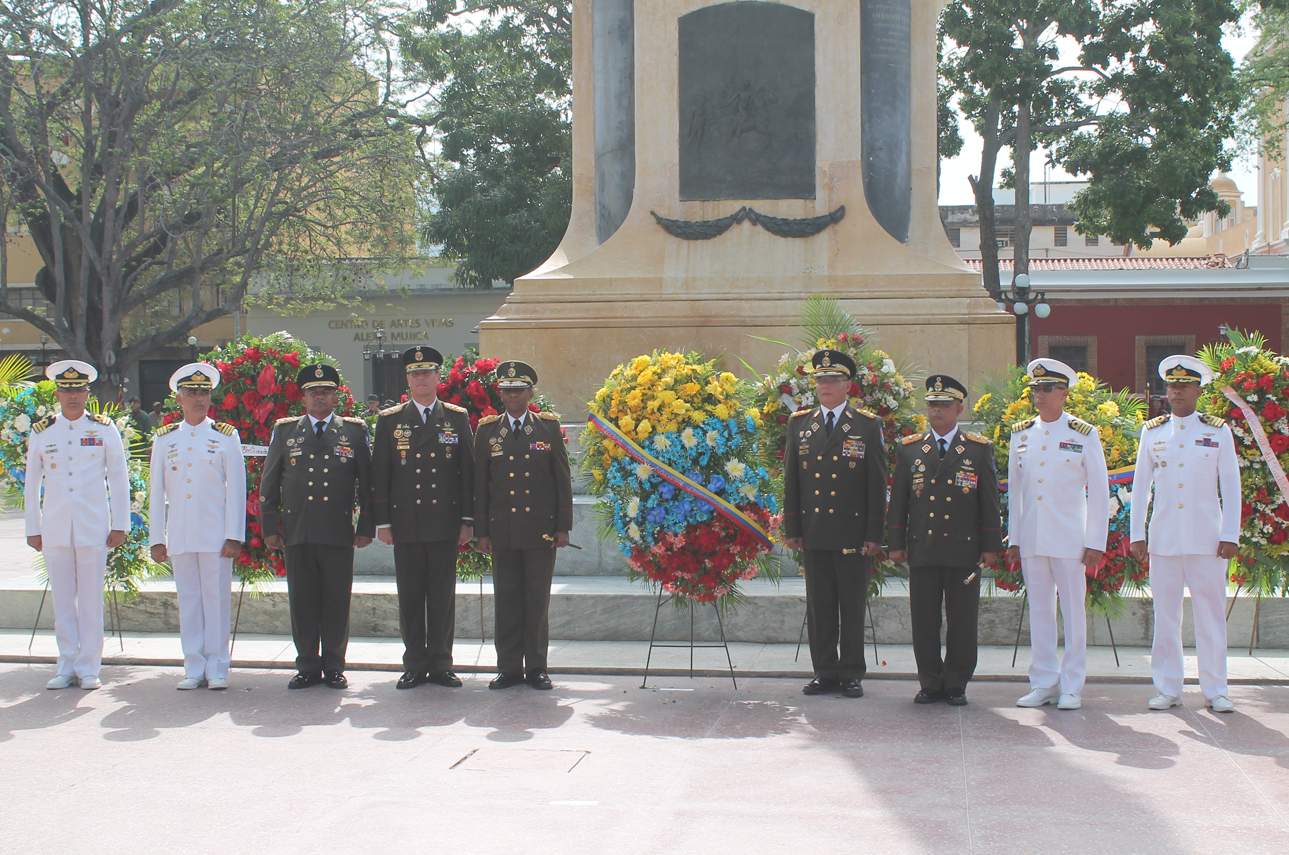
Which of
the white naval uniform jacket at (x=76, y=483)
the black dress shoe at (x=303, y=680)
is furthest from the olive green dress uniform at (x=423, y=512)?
the white naval uniform jacket at (x=76, y=483)

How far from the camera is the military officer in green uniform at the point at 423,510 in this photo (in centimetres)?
711

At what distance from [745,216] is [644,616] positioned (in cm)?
418

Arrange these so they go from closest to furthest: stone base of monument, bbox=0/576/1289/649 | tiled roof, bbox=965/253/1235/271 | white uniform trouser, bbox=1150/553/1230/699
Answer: white uniform trouser, bbox=1150/553/1230/699
stone base of monument, bbox=0/576/1289/649
tiled roof, bbox=965/253/1235/271

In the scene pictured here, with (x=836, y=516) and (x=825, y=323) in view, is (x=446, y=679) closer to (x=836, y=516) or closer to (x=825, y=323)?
(x=836, y=516)

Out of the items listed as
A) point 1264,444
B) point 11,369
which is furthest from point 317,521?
point 1264,444

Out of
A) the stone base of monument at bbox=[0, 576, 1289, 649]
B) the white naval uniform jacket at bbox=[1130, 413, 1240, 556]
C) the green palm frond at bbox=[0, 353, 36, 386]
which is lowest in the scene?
the stone base of monument at bbox=[0, 576, 1289, 649]

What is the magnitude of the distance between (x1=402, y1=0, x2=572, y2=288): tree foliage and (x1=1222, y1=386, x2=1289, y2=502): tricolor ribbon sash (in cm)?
1978

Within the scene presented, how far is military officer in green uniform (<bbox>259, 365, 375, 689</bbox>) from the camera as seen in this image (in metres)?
7.12

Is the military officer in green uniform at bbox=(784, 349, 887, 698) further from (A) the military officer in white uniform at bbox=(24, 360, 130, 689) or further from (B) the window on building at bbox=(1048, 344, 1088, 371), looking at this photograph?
(B) the window on building at bbox=(1048, 344, 1088, 371)

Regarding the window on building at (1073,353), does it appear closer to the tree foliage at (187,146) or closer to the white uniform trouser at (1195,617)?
the tree foliage at (187,146)

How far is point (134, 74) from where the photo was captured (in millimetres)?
21891

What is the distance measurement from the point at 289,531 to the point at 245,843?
292cm

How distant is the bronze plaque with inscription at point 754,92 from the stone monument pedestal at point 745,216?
12 millimetres

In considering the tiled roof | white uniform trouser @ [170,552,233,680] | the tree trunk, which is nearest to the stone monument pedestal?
white uniform trouser @ [170,552,233,680]
